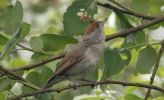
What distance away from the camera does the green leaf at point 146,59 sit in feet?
8.30

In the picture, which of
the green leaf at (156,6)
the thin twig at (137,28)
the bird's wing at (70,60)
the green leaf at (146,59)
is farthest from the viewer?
the green leaf at (156,6)

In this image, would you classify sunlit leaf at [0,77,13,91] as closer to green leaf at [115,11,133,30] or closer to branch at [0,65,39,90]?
branch at [0,65,39,90]

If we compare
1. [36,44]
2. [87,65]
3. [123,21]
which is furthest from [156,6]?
[87,65]

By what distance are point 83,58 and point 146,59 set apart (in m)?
0.32

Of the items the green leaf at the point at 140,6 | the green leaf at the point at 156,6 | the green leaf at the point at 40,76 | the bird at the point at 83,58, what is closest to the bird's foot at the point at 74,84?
the bird at the point at 83,58

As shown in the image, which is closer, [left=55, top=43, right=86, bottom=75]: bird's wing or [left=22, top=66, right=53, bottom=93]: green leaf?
[left=55, top=43, right=86, bottom=75]: bird's wing

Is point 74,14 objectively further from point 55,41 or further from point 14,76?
point 14,76

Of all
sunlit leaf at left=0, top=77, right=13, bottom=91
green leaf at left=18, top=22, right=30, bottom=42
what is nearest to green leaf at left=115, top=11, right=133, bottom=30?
green leaf at left=18, top=22, right=30, bottom=42

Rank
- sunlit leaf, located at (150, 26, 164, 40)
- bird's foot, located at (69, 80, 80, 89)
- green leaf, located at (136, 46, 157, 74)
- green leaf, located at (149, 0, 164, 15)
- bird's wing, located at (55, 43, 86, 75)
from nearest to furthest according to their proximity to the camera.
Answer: bird's foot, located at (69, 80, 80, 89)
bird's wing, located at (55, 43, 86, 75)
green leaf, located at (136, 46, 157, 74)
sunlit leaf, located at (150, 26, 164, 40)
green leaf, located at (149, 0, 164, 15)

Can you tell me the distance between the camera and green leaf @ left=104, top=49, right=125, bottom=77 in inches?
92.7

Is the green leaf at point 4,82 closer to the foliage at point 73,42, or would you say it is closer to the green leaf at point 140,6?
the foliage at point 73,42

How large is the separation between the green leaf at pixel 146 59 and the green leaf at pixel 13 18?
1.60ft

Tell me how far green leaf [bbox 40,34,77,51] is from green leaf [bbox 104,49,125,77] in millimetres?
159

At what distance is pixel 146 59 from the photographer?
254cm
